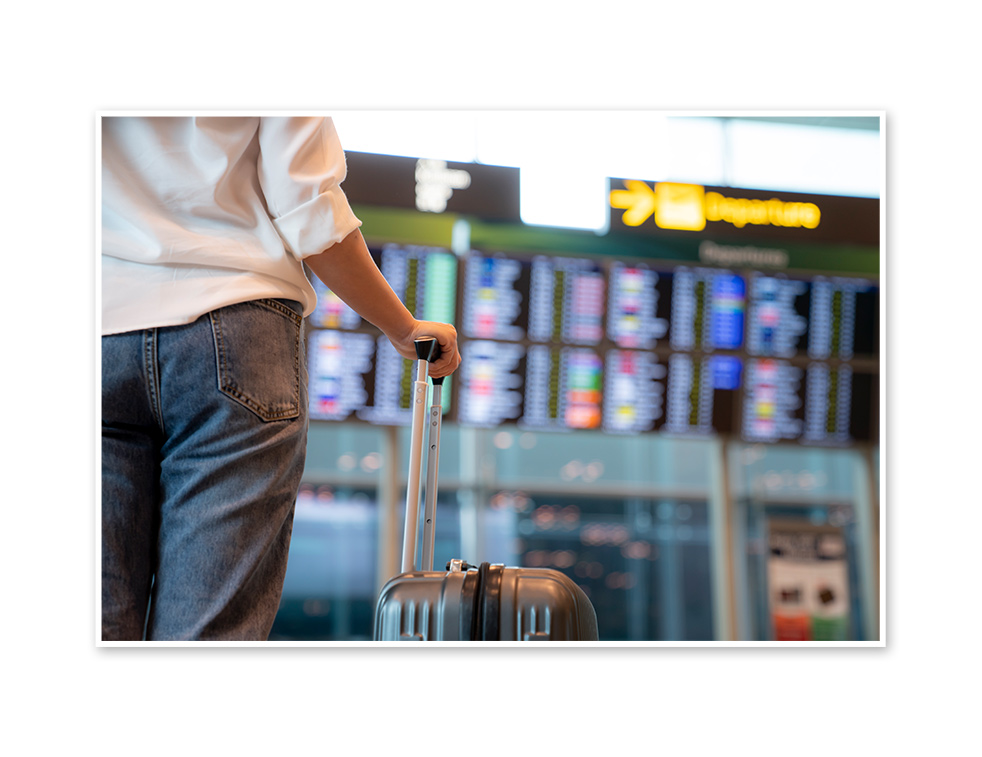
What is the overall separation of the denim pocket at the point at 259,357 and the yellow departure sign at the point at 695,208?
3.03m

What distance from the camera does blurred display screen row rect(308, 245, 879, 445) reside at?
3.73 m

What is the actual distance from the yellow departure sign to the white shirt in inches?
117

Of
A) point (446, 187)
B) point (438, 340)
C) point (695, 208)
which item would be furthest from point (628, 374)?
point (438, 340)

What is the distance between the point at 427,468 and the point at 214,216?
602 mm

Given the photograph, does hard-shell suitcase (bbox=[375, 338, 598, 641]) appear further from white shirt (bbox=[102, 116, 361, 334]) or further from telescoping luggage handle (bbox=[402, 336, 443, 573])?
white shirt (bbox=[102, 116, 361, 334])

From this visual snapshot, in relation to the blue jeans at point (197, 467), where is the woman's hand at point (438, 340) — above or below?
above

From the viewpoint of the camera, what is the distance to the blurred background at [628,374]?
3738mm

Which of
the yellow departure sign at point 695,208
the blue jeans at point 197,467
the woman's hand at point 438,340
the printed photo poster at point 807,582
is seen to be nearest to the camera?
the blue jeans at point 197,467

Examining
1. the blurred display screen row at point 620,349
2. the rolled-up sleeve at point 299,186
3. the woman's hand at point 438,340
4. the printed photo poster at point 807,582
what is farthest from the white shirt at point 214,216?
the printed photo poster at point 807,582

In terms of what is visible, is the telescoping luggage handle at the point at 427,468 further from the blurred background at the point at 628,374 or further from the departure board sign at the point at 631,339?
the departure board sign at the point at 631,339

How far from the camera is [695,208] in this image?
402 cm
